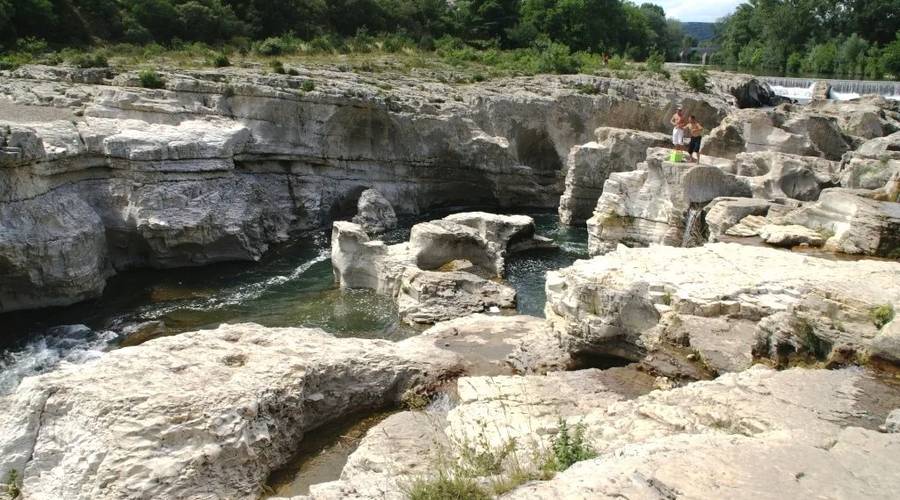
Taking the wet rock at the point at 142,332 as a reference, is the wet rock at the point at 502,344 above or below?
above

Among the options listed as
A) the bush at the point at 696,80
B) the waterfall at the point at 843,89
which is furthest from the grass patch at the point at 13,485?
the waterfall at the point at 843,89

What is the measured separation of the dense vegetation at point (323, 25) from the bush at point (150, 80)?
283 inches

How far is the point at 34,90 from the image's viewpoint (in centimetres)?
2219

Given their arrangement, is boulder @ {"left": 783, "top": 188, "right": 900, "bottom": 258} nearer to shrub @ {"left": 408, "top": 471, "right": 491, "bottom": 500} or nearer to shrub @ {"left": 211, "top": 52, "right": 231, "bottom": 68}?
shrub @ {"left": 408, "top": 471, "right": 491, "bottom": 500}

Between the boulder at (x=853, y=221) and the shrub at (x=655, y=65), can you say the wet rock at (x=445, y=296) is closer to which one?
the boulder at (x=853, y=221)

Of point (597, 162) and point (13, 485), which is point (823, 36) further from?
point (13, 485)

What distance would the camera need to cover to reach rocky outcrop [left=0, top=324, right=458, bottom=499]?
7473mm

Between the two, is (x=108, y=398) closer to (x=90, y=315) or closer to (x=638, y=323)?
(x=638, y=323)

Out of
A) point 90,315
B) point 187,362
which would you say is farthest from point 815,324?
point 90,315

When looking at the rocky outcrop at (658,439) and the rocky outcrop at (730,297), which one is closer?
the rocky outcrop at (658,439)

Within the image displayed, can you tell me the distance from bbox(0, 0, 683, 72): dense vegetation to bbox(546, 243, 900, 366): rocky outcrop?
2385 centimetres

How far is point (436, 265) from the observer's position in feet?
60.2

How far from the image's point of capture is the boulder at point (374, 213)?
Answer: 77.6ft

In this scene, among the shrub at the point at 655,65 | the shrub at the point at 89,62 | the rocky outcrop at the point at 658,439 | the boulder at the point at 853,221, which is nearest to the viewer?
the rocky outcrop at the point at 658,439
